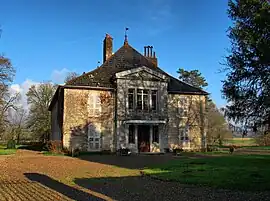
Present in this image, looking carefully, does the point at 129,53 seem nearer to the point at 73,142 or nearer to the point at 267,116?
the point at 73,142

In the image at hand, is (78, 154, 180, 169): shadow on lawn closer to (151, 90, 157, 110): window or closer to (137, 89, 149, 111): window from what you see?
(137, 89, 149, 111): window

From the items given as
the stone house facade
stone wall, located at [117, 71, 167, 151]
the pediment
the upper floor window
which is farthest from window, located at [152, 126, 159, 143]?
the pediment

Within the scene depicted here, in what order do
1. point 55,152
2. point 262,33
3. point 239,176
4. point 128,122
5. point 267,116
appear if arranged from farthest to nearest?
point 128,122 → point 55,152 → point 267,116 → point 262,33 → point 239,176

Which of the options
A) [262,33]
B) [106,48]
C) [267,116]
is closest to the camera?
[262,33]

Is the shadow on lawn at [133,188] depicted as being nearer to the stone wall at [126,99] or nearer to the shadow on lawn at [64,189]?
the shadow on lawn at [64,189]

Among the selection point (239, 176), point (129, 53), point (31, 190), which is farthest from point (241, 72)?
point (129, 53)

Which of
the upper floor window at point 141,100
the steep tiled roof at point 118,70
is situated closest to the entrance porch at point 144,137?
the upper floor window at point 141,100

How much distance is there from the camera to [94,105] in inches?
1127

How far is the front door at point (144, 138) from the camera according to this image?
29500 millimetres

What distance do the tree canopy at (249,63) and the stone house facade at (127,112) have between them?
11629 mm

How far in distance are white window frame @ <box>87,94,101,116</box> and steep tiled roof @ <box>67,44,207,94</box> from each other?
43.4 inches

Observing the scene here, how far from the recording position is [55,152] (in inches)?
1042

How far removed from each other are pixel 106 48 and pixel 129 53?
2.52 m

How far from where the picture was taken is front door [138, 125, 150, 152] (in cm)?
2950
